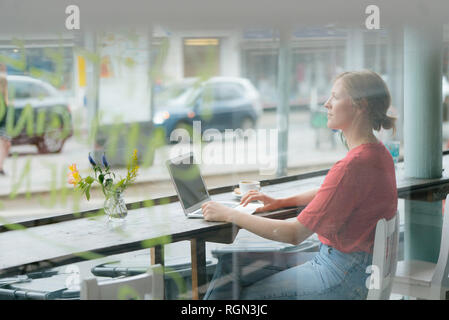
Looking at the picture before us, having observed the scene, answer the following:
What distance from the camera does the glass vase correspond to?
2.08 m

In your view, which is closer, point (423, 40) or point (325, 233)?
point (325, 233)

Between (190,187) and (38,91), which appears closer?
(38,91)

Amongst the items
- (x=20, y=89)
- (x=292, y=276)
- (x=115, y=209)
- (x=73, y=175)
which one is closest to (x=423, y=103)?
(x=292, y=276)

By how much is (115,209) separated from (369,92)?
0.91 metres

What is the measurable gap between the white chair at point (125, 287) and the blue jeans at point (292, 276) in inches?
17.4

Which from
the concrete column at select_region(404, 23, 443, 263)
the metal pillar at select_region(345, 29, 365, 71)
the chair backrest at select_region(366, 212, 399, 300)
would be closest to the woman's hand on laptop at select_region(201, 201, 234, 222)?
the chair backrest at select_region(366, 212, 399, 300)

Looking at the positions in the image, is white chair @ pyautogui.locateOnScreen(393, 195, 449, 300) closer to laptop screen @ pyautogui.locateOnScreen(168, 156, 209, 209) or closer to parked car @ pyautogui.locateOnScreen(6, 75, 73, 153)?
laptop screen @ pyautogui.locateOnScreen(168, 156, 209, 209)

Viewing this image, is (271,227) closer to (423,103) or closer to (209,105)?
(209,105)

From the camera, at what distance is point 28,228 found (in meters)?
2.00

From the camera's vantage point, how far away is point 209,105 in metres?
2.02

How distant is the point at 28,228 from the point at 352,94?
3.66 ft

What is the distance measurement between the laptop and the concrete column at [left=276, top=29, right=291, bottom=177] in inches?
7.9
